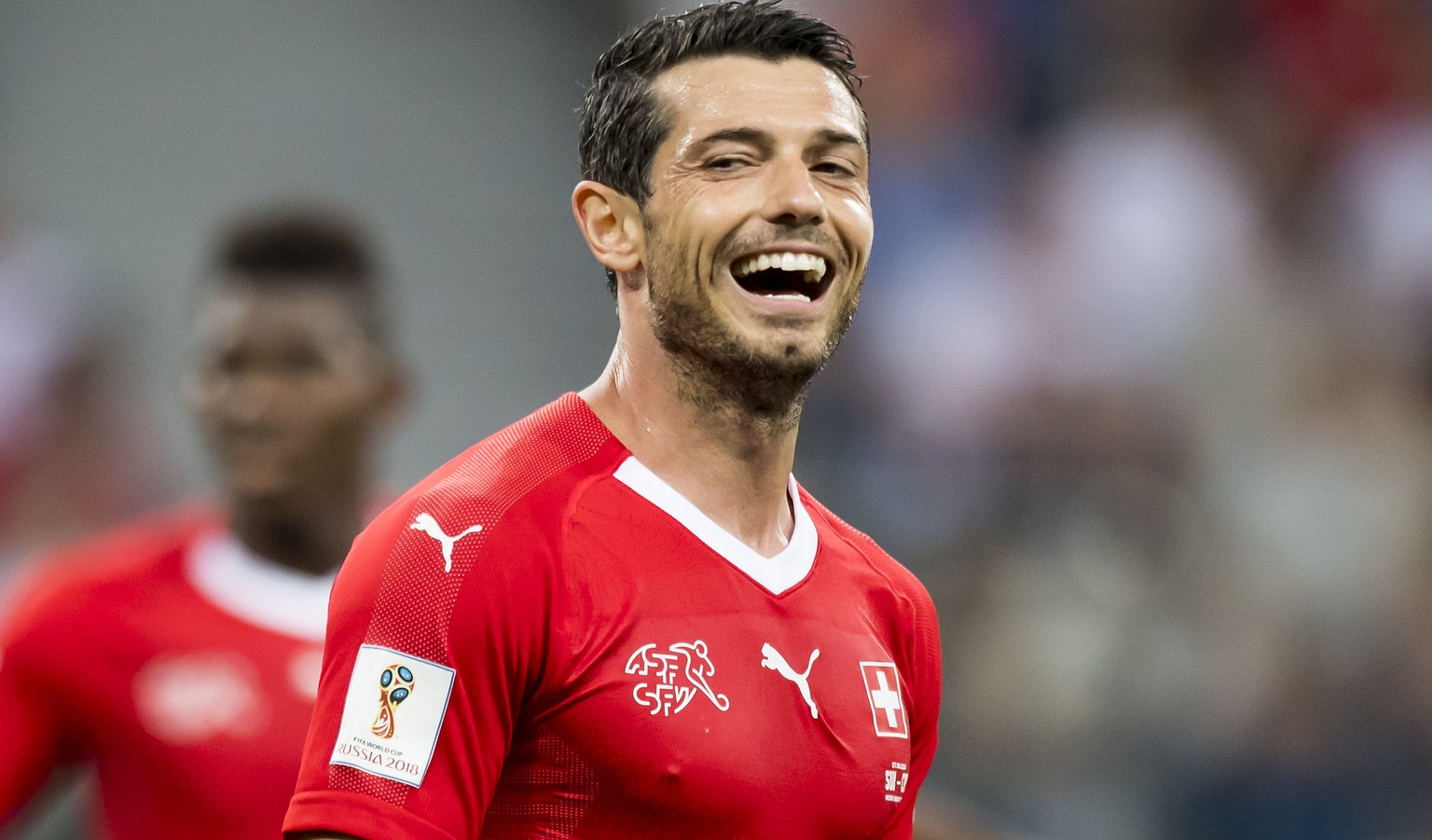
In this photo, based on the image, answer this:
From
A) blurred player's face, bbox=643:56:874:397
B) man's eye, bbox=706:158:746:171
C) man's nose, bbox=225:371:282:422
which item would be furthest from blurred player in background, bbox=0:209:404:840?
man's eye, bbox=706:158:746:171

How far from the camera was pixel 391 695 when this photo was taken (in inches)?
87.9

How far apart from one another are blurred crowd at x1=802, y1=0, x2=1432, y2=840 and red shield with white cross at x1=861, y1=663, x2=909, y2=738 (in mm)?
3802

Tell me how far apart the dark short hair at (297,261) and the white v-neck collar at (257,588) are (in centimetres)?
66

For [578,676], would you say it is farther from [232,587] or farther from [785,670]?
[232,587]

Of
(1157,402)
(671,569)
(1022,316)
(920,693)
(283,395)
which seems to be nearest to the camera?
(671,569)

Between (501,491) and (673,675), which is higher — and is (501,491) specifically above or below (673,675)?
above

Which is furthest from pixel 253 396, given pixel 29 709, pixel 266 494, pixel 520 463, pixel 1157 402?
pixel 1157 402

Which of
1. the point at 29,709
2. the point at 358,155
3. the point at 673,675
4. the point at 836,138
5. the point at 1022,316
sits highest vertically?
the point at 1022,316

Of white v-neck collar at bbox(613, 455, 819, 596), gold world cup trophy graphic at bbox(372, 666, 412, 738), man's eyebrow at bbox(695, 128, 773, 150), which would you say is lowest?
gold world cup trophy graphic at bbox(372, 666, 412, 738)

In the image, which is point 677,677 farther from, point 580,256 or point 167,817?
point 580,256

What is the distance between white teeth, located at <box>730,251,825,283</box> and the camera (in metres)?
Result: 2.55

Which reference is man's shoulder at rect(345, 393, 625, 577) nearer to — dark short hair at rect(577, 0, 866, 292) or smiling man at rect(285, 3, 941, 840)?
smiling man at rect(285, 3, 941, 840)

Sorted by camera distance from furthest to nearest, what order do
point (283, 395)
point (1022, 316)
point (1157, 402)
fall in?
point (1022, 316) < point (1157, 402) < point (283, 395)

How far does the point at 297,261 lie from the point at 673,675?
2.34 m
